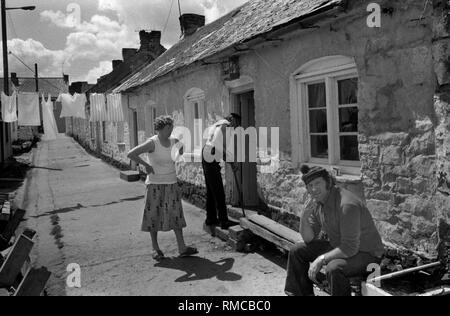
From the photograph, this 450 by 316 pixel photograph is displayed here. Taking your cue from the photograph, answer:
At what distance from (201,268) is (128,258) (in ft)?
3.82

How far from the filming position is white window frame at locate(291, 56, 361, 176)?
5.20 metres

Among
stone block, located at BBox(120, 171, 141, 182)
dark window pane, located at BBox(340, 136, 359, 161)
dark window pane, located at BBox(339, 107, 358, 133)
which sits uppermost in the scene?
dark window pane, located at BBox(339, 107, 358, 133)

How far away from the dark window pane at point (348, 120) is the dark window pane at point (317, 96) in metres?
0.36

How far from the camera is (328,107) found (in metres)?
5.48

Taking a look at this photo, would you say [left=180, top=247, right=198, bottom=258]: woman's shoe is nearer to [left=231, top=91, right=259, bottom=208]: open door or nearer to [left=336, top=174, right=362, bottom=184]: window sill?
[left=336, top=174, right=362, bottom=184]: window sill

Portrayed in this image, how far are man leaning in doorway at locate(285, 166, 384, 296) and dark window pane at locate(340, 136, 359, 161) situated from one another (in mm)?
1682

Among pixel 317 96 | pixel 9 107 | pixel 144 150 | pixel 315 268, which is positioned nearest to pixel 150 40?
pixel 9 107

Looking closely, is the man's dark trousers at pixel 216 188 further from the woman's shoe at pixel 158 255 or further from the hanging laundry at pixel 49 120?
the hanging laundry at pixel 49 120

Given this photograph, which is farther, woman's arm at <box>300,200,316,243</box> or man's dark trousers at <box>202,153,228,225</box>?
man's dark trousers at <box>202,153,228,225</box>

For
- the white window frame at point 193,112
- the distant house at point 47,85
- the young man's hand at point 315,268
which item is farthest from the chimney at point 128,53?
the distant house at point 47,85

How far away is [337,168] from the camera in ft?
17.5

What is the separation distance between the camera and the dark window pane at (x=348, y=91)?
16.9ft
